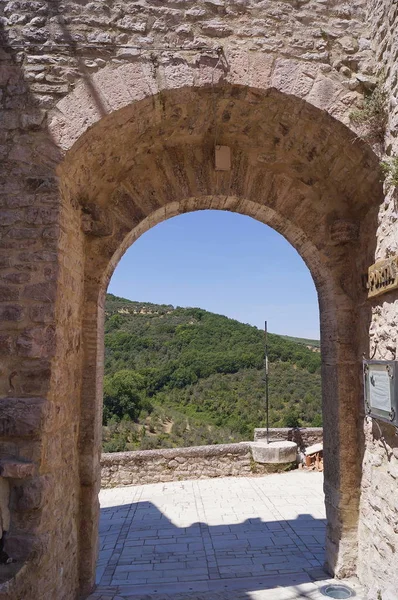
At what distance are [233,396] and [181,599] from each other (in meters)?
15.2

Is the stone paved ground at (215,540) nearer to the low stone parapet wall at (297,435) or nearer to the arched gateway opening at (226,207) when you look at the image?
the arched gateway opening at (226,207)

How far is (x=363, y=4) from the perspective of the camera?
358cm

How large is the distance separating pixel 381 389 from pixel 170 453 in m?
5.48

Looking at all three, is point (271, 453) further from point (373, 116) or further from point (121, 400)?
point (121, 400)

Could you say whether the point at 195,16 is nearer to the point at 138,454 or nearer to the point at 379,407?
the point at 379,407

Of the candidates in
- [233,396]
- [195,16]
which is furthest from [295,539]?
[233,396]

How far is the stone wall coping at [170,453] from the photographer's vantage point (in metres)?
7.75

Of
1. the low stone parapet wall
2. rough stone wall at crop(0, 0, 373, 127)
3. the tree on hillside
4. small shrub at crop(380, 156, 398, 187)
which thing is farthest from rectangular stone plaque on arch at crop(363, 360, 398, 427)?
the tree on hillside

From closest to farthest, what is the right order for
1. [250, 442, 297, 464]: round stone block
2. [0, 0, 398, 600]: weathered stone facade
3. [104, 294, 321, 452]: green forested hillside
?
1. [0, 0, 398, 600]: weathered stone facade
2. [250, 442, 297, 464]: round stone block
3. [104, 294, 321, 452]: green forested hillside

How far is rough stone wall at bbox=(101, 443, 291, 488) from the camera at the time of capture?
25.6 feet

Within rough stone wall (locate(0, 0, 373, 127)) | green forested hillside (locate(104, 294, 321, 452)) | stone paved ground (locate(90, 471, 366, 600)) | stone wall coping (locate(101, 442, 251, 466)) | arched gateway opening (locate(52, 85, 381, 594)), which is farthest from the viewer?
green forested hillside (locate(104, 294, 321, 452))

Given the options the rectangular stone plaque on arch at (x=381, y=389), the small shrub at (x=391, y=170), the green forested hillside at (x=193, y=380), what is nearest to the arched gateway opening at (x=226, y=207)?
Result: the small shrub at (x=391, y=170)

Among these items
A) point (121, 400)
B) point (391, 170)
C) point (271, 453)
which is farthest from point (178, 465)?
point (121, 400)

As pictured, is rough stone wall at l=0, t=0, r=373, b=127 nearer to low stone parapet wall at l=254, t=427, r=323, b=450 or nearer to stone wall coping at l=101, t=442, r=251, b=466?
stone wall coping at l=101, t=442, r=251, b=466
